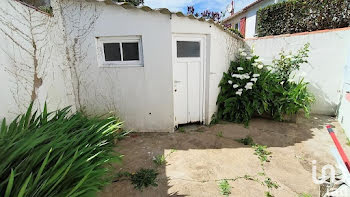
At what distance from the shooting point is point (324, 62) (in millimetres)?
4875

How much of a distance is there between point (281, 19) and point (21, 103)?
8.71 m

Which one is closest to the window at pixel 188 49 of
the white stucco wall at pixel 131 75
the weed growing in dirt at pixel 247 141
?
the white stucco wall at pixel 131 75

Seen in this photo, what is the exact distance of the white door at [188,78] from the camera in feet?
13.5

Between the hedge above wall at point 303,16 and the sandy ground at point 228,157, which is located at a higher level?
Answer: the hedge above wall at point 303,16

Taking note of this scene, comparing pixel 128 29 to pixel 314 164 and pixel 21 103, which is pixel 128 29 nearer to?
pixel 21 103

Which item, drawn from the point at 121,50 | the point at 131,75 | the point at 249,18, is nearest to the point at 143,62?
the point at 131,75

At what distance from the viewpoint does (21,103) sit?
259 cm

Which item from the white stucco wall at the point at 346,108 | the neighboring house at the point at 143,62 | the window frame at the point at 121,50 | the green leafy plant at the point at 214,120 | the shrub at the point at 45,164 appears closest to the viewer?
the shrub at the point at 45,164

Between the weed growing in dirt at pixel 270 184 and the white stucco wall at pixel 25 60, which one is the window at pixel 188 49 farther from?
the weed growing in dirt at pixel 270 184

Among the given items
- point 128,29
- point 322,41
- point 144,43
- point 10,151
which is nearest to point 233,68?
point 322,41

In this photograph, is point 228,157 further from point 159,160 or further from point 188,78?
point 188,78

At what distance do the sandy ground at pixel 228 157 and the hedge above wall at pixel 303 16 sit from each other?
345cm

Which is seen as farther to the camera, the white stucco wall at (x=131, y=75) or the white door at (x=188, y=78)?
the white door at (x=188, y=78)

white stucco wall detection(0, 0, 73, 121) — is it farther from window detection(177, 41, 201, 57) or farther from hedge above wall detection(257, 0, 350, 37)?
hedge above wall detection(257, 0, 350, 37)
